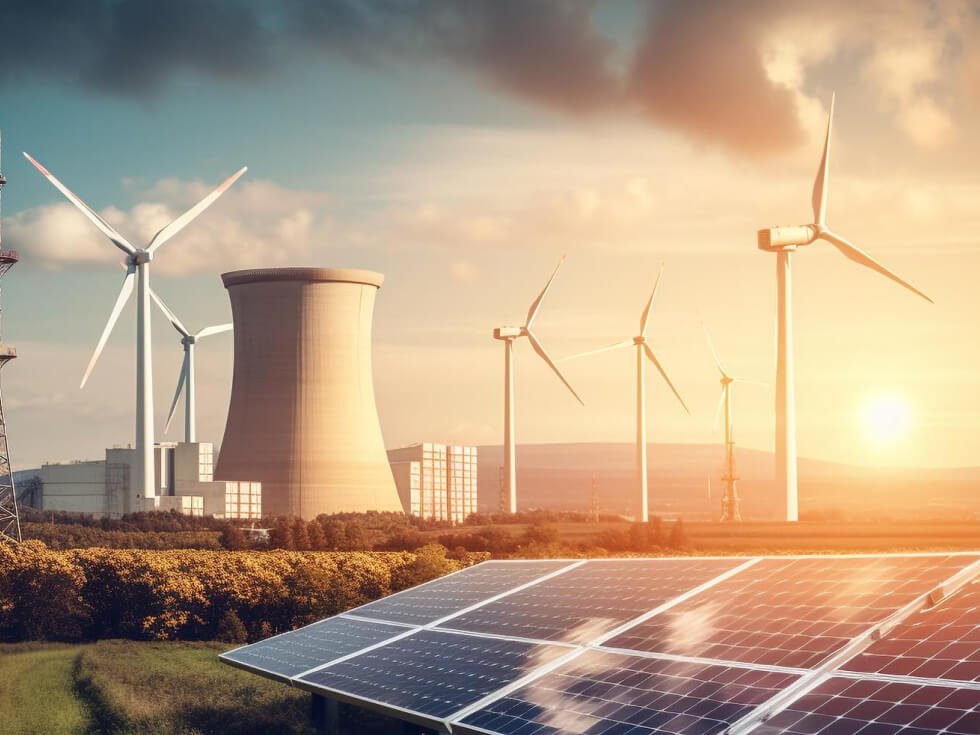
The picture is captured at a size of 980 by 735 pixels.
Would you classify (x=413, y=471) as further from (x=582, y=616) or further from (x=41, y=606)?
(x=582, y=616)

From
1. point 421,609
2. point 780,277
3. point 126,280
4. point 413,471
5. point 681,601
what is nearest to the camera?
point 681,601

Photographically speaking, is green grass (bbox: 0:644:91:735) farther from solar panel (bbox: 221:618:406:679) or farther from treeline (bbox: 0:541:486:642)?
solar panel (bbox: 221:618:406:679)

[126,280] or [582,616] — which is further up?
[126,280]

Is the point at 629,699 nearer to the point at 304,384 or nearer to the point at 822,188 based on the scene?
the point at 822,188

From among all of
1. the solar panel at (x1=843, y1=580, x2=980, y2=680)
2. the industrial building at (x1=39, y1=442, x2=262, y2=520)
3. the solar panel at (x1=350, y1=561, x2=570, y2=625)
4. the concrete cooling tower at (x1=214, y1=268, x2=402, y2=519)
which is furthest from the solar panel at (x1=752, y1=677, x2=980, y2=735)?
the industrial building at (x1=39, y1=442, x2=262, y2=520)

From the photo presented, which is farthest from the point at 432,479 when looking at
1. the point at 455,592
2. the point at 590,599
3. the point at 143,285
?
the point at 590,599

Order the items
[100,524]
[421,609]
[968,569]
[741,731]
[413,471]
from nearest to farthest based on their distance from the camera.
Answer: [741,731] → [968,569] → [421,609] → [100,524] → [413,471]

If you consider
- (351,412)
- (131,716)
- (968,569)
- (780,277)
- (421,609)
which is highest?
(780,277)

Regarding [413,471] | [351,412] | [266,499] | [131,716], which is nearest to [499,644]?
[131,716]
